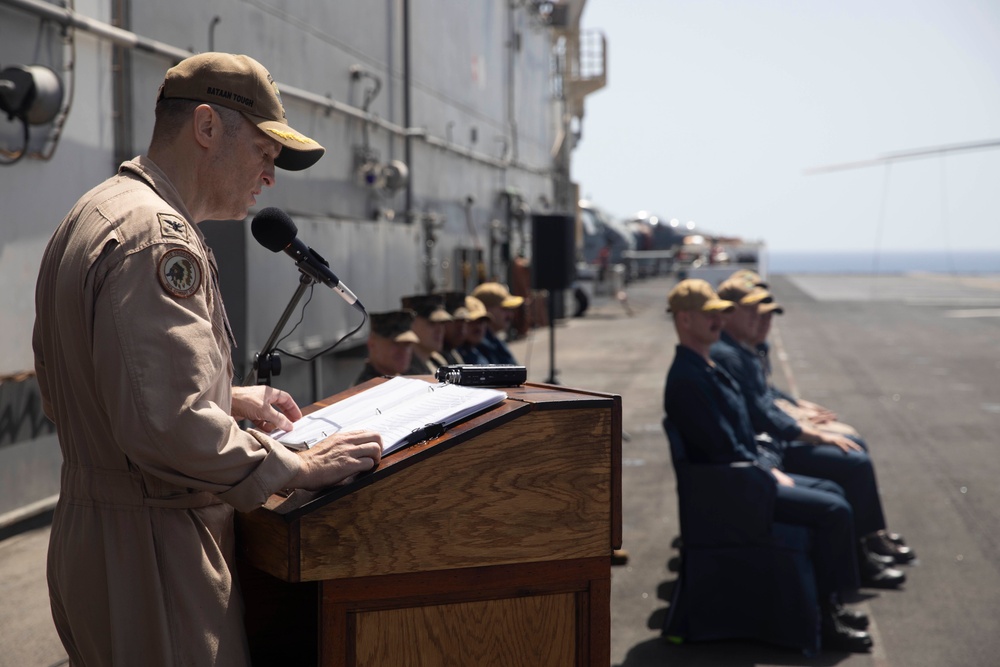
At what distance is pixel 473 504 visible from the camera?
2.41m

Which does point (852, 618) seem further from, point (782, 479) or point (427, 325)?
point (427, 325)

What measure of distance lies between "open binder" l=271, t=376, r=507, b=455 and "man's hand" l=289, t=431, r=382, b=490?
67 mm

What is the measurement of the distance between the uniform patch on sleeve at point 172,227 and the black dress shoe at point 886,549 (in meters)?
5.81

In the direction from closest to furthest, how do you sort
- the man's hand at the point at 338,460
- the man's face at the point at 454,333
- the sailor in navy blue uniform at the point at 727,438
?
the man's hand at the point at 338,460, the sailor in navy blue uniform at the point at 727,438, the man's face at the point at 454,333

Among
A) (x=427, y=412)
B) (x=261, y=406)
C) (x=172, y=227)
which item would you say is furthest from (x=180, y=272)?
(x=427, y=412)

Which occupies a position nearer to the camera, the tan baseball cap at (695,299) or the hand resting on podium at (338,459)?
the hand resting on podium at (338,459)

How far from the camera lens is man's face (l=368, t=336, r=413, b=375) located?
5.39m

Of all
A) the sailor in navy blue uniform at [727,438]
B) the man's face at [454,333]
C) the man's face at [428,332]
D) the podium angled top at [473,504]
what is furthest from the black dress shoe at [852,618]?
the podium angled top at [473,504]

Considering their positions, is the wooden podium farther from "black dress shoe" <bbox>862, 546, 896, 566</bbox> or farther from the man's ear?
"black dress shoe" <bbox>862, 546, 896, 566</bbox>

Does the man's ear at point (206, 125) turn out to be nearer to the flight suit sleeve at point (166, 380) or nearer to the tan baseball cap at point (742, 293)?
the flight suit sleeve at point (166, 380)

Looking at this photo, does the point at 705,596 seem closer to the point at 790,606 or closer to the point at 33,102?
the point at 790,606

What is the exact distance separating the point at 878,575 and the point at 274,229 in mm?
5140

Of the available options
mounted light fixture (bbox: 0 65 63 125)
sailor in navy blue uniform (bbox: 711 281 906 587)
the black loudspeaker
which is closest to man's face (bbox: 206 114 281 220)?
Result: sailor in navy blue uniform (bbox: 711 281 906 587)

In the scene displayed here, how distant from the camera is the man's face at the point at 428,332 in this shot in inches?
254
